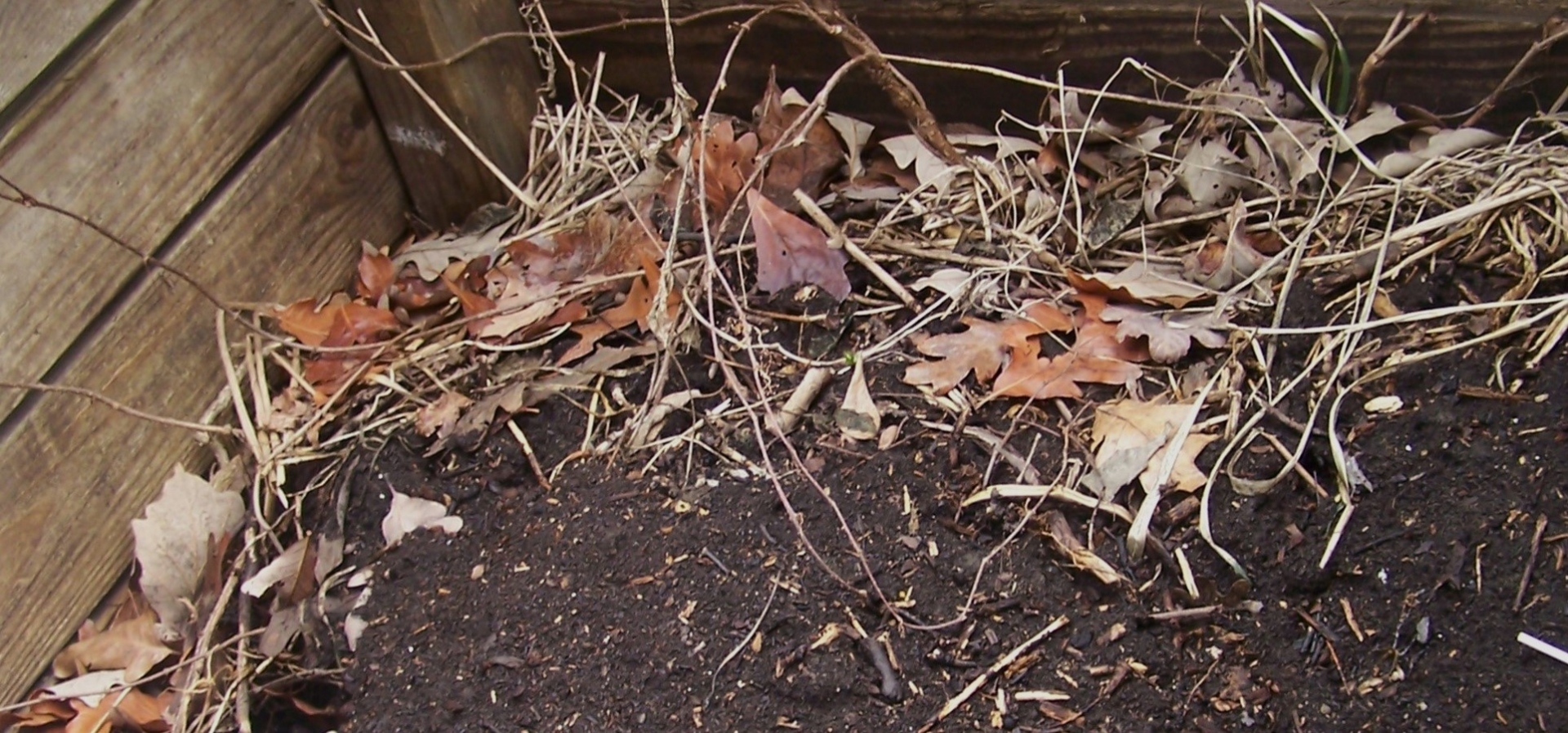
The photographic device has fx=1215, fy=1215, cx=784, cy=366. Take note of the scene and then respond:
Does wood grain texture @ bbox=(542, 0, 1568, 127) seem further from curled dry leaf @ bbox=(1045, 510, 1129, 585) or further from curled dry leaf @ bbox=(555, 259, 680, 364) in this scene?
curled dry leaf @ bbox=(1045, 510, 1129, 585)

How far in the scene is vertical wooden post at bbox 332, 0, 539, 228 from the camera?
79.4 inches

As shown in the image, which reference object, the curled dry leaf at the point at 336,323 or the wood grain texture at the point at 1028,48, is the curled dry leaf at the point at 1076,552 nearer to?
the wood grain texture at the point at 1028,48

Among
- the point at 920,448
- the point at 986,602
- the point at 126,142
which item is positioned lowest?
the point at 986,602

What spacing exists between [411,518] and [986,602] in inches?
33.1

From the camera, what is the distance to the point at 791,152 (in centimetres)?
205

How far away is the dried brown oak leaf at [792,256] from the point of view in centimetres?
188

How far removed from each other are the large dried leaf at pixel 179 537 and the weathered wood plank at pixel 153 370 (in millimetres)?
52

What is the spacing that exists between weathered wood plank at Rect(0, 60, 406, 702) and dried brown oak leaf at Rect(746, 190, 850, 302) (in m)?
0.77

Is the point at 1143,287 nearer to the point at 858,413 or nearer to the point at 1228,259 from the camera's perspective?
the point at 1228,259

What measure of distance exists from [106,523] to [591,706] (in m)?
0.88

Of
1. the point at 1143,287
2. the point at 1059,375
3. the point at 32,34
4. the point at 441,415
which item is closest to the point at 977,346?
the point at 1059,375

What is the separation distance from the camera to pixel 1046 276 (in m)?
1.85

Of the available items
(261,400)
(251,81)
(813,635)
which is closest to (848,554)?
(813,635)

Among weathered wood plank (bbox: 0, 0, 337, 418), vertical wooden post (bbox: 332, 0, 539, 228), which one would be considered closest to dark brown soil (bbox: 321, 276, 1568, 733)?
weathered wood plank (bbox: 0, 0, 337, 418)
